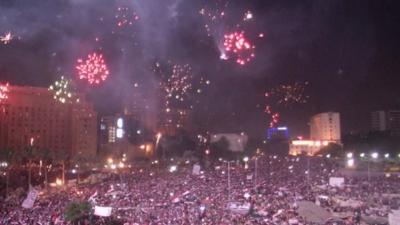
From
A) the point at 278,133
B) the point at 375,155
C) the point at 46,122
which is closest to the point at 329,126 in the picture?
the point at 278,133

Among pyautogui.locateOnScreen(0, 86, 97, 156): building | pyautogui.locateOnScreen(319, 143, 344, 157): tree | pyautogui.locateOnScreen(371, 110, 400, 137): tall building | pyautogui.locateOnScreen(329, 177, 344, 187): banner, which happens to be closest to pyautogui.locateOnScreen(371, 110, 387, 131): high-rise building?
pyautogui.locateOnScreen(371, 110, 400, 137): tall building

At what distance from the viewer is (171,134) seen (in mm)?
119938

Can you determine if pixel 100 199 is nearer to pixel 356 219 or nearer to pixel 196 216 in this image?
pixel 196 216

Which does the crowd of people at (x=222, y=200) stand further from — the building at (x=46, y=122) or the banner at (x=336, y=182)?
the building at (x=46, y=122)

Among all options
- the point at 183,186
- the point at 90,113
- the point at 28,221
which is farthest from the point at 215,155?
the point at 28,221

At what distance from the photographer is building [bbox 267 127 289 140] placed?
11310cm

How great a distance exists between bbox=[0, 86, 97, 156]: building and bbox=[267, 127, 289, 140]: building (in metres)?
40.3

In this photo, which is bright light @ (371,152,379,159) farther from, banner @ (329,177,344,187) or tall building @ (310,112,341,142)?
tall building @ (310,112,341,142)

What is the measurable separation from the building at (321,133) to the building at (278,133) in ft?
8.50

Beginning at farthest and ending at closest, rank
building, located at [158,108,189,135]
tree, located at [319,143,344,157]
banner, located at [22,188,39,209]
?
building, located at [158,108,189,135]
tree, located at [319,143,344,157]
banner, located at [22,188,39,209]

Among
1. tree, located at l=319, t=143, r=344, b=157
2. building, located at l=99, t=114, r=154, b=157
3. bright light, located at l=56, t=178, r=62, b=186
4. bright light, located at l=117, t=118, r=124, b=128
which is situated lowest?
bright light, located at l=56, t=178, r=62, b=186

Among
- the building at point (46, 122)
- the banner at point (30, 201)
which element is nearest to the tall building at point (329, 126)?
the building at point (46, 122)

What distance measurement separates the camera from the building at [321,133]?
110 m

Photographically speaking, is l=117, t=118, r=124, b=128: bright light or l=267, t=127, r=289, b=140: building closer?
l=117, t=118, r=124, b=128: bright light
